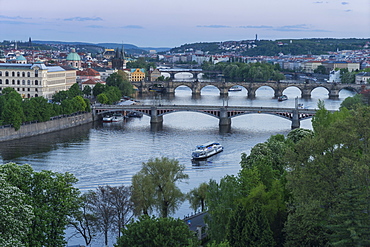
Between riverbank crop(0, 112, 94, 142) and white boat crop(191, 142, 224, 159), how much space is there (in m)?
9.42

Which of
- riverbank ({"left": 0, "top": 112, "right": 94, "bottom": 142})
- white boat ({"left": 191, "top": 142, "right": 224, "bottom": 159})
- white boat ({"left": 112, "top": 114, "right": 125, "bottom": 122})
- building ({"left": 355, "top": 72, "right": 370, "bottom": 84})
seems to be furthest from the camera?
building ({"left": 355, "top": 72, "right": 370, "bottom": 84})

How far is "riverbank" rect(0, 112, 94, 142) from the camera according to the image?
105 ft

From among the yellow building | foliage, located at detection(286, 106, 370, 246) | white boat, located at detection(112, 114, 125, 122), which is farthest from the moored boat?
the yellow building

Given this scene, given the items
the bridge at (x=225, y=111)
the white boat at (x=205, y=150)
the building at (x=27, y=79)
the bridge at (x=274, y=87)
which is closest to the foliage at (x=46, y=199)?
the white boat at (x=205, y=150)

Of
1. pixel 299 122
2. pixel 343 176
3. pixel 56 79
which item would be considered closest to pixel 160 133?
pixel 299 122

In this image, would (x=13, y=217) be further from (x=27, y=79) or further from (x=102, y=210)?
(x=27, y=79)

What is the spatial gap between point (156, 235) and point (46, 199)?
310 centimetres

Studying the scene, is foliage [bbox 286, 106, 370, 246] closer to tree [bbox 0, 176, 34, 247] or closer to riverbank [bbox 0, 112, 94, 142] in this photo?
tree [bbox 0, 176, 34, 247]

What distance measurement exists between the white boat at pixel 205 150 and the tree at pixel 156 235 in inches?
603

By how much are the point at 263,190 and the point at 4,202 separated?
5.98 metres

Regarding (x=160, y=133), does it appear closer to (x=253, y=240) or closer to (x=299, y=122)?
(x=299, y=122)

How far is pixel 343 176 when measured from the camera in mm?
12891

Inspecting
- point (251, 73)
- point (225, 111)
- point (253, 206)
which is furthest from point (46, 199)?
point (251, 73)

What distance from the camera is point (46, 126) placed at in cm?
3531
